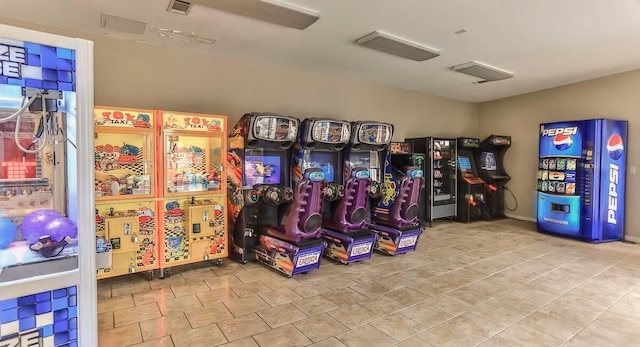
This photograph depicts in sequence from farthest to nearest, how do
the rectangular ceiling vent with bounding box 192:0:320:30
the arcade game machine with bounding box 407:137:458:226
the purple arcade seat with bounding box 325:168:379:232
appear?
the arcade game machine with bounding box 407:137:458:226 → the purple arcade seat with bounding box 325:168:379:232 → the rectangular ceiling vent with bounding box 192:0:320:30

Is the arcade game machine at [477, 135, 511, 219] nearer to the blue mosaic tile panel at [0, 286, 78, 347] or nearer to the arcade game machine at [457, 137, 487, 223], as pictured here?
the arcade game machine at [457, 137, 487, 223]

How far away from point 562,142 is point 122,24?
673 centimetres

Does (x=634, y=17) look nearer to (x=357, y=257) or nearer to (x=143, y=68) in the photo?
(x=357, y=257)

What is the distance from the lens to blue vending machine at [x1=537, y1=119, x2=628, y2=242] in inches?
215

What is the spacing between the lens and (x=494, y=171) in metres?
7.52

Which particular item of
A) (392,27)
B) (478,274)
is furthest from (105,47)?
(478,274)

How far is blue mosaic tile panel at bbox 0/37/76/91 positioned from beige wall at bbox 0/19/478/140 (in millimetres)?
2985

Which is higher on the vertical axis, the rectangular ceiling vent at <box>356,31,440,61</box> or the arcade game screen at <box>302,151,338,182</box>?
the rectangular ceiling vent at <box>356,31,440,61</box>

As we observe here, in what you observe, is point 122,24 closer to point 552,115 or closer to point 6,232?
point 6,232

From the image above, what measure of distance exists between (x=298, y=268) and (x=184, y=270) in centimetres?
140

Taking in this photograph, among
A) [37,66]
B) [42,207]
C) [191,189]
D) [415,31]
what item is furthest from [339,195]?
[37,66]

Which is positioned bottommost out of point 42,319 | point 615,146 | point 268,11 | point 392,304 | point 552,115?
point 392,304

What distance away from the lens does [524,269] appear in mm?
4148

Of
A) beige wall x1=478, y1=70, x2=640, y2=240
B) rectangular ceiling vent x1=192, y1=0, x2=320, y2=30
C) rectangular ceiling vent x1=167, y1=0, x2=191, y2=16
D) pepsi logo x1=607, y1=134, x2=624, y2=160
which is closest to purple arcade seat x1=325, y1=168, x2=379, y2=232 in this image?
rectangular ceiling vent x1=192, y1=0, x2=320, y2=30
